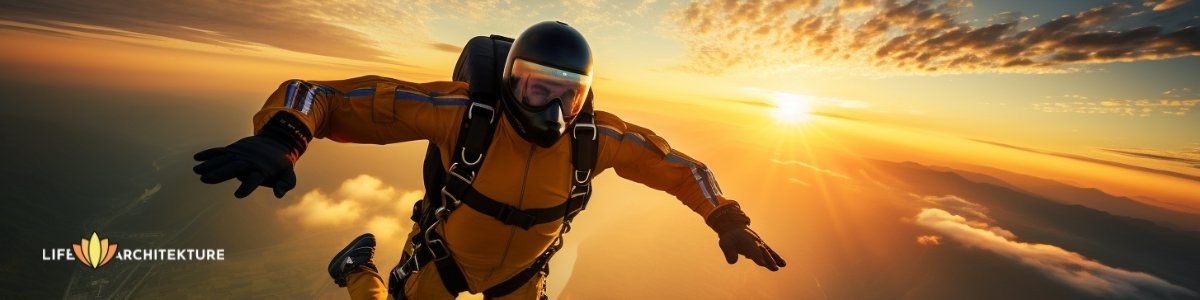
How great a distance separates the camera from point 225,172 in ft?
5.29

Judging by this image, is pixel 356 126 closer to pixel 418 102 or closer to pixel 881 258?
pixel 418 102

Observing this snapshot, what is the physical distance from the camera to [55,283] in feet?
286

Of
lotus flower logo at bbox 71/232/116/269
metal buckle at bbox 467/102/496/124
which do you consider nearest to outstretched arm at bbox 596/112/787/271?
metal buckle at bbox 467/102/496/124

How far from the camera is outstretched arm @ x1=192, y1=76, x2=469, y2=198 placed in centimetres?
173

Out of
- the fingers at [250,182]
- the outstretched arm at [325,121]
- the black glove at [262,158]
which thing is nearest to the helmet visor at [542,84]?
the outstretched arm at [325,121]

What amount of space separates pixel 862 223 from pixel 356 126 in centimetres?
21421

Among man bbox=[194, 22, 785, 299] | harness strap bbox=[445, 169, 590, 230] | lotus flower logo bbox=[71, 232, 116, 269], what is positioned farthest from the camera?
lotus flower logo bbox=[71, 232, 116, 269]

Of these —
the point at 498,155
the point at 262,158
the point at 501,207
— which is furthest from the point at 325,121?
the point at 501,207

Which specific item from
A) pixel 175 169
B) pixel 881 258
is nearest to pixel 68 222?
pixel 175 169

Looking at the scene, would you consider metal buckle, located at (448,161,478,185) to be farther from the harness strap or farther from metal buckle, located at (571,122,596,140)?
metal buckle, located at (571,122,596,140)

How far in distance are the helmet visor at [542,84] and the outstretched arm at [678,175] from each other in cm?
54

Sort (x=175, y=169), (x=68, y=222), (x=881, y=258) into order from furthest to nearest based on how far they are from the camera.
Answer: (x=175, y=169)
(x=881, y=258)
(x=68, y=222)

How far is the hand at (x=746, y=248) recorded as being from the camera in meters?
3.00

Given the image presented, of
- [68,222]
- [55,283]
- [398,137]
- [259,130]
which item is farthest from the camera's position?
[68,222]
